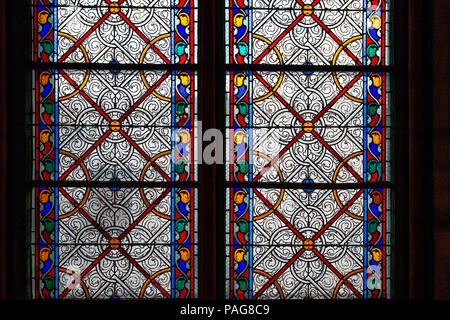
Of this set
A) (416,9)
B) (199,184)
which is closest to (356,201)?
(199,184)

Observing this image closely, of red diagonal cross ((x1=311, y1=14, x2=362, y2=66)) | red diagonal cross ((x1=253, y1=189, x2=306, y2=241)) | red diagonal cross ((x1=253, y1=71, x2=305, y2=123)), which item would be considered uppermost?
red diagonal cross ((x1=311, y1=14, x2=362, y2=66))

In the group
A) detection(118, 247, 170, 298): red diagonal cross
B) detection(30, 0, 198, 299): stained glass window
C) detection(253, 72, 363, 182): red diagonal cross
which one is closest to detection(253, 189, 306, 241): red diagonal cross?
detection(253, 72, 363, 182): red diagonal cross

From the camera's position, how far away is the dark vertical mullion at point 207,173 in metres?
2.72

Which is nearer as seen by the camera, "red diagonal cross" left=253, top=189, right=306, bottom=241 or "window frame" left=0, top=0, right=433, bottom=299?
"window frame" left=0, top=0, right=433, bottom=299

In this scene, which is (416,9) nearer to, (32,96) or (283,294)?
(283,294)

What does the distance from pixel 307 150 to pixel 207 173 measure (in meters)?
0.65

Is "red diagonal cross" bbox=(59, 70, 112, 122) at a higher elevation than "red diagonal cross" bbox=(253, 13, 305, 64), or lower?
lower

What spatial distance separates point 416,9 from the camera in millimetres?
2719

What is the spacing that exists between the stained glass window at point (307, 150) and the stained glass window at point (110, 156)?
0.98ft

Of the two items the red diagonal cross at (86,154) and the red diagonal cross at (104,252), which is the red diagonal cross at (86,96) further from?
the red diagonal cross at (104,252)

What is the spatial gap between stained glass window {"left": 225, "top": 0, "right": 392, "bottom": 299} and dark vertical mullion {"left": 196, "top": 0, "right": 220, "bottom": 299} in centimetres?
11

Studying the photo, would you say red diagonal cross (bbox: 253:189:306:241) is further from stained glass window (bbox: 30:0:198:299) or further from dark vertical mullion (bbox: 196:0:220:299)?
stained glass window (bbox: 30:0:198:299)

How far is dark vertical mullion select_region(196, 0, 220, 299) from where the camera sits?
2.72 metres

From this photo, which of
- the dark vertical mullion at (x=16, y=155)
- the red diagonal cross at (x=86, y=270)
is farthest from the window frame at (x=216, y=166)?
the red diagonal cross at (x=86, y=270)
